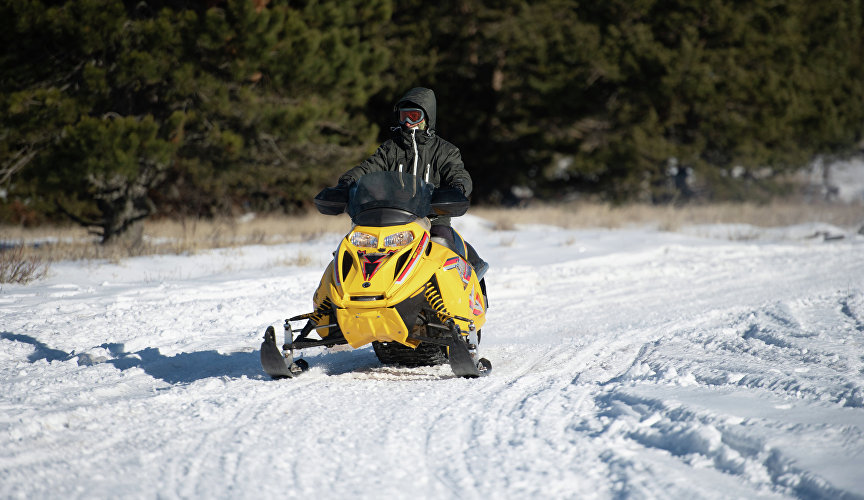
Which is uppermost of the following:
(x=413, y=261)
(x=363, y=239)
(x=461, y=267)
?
(x=363, y=239)

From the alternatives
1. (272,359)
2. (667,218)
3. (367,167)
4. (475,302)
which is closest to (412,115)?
(367,167)

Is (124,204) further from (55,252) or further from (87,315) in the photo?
(87,315)

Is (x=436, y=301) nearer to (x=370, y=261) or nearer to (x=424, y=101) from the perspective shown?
(x=370, y=261)

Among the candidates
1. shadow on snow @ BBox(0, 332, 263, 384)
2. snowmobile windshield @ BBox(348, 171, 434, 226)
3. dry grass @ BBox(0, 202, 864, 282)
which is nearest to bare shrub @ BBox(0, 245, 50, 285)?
dry grass @ BBox(0, 202, 864, 282)

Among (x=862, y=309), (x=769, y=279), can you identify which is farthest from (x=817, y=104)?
(x=862, y=309)

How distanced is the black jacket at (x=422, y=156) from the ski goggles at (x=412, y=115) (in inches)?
1.8

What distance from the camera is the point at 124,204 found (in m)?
16.1

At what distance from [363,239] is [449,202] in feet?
2.06

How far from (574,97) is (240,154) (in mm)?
15039

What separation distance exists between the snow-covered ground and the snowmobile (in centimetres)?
29

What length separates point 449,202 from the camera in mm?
5078

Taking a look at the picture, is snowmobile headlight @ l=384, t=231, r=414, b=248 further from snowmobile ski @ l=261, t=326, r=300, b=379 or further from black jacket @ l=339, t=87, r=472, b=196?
snowmobile ski @ l=261, t=326, r=300, b=379

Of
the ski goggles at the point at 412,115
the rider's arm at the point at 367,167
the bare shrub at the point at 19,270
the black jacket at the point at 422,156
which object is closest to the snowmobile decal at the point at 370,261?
the rider's arm at the point at 367,167

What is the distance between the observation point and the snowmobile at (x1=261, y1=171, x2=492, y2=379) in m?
4.80
